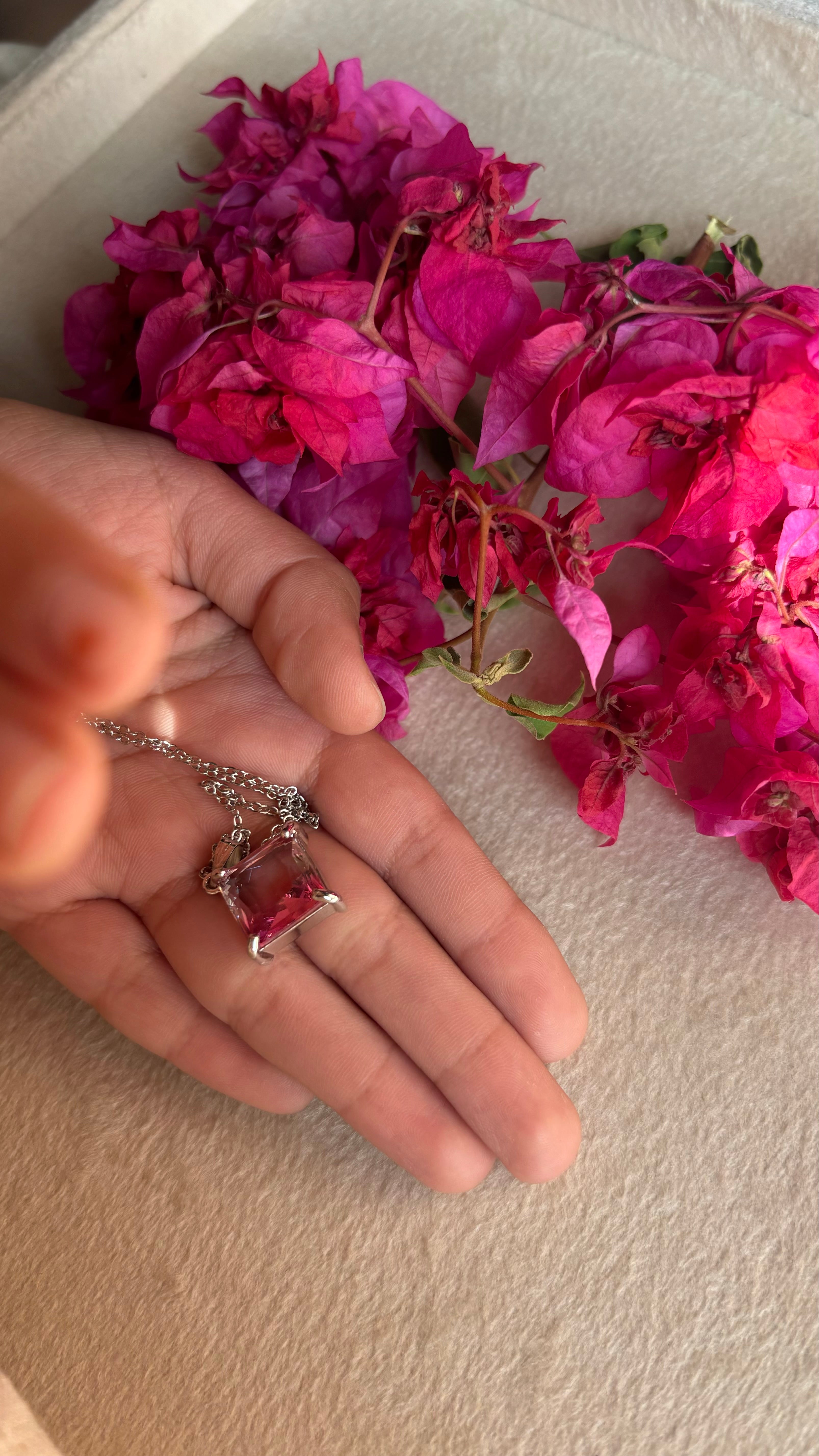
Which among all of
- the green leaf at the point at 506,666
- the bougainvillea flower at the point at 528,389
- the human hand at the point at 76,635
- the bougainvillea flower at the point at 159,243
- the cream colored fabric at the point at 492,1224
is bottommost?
the cream colored fabric at the point at 492,1224

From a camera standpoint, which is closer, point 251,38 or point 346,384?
point 346,384

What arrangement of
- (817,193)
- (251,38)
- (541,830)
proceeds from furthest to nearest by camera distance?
(251,38)
(817,193)
(541,830)

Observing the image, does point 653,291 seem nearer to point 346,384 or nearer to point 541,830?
point 346,384

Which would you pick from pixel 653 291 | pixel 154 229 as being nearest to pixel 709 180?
pixel 653 291

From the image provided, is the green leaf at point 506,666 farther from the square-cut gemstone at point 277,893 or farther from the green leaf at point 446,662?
the square-cut gemstone at point 277,893

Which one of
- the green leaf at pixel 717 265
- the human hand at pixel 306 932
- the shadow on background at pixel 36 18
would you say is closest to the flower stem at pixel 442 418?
the human hand at pixel 306 932

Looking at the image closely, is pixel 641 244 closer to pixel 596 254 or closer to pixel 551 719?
pixel 596 254

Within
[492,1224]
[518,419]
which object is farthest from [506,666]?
[492,1224]
